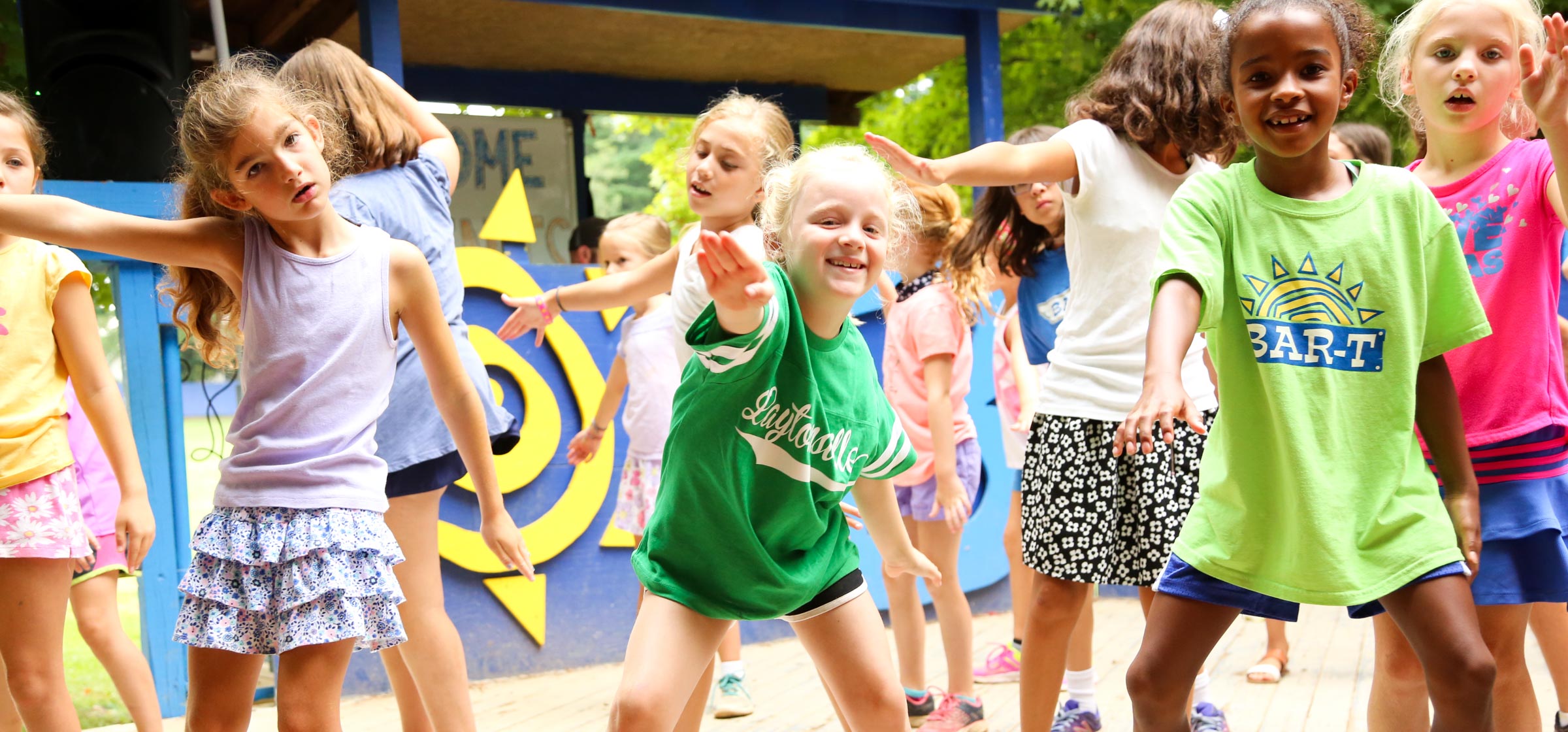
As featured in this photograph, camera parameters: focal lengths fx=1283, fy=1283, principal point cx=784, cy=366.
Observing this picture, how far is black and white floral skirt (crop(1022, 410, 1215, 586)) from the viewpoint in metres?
2.98

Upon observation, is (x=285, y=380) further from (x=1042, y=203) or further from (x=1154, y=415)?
(x=1042, y=203)

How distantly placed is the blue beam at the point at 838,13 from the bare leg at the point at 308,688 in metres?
5.12

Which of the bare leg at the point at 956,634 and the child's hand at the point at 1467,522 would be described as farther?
the bare leg at the point at 956,634

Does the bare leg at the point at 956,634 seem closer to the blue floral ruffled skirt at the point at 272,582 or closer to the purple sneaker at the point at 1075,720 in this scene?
the purple sneaker at the point at 1075,720

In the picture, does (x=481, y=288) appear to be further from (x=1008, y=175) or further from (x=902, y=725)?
(x=902, y=725)

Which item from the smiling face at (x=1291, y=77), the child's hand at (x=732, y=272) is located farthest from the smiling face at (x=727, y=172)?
the smiling face at (x=1291, y=77)

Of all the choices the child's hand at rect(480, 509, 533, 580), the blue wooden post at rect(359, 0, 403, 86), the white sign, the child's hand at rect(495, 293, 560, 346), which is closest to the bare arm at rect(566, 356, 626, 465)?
the child's hand at rect(495, 293, 560, 346)

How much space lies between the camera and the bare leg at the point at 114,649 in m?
3.60

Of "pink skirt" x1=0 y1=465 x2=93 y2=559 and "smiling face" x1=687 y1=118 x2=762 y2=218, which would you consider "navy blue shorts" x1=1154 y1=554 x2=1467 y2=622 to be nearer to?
"smiling face" x1=687 y1=118 x2=762 y2=218

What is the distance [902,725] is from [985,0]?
6.02 metres

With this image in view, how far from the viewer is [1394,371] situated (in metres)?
2.19

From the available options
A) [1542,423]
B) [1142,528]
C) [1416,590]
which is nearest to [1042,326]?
[1142,528]

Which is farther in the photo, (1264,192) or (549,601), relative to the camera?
(549,601)

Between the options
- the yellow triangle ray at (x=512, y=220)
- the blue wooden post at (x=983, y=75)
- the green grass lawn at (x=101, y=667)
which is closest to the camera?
the yellow triangle ray at (x=512, y=220)
